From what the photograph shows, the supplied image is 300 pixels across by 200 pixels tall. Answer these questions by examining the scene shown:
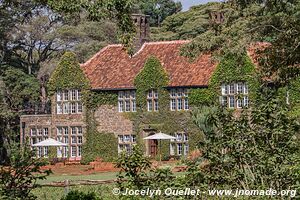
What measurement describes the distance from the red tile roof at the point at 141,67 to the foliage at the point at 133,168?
98.5ft

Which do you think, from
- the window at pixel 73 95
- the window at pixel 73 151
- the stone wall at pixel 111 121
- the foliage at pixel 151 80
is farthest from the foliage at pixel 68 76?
the window at pixel 73 151

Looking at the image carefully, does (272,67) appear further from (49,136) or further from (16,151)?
(49,136)

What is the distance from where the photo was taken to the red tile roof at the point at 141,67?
143 ft

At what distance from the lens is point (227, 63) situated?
1672 inches

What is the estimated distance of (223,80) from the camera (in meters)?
42.5

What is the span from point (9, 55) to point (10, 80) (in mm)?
3396

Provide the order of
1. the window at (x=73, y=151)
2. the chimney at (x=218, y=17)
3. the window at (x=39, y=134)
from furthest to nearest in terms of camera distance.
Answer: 1. the window at (x=39, y=134)
2. the window at (x=73, y=151)
3. the chimney at (x=218, y=17)

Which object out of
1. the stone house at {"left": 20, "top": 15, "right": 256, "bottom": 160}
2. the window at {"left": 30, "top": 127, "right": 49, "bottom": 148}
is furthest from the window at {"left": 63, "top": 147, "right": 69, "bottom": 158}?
the window at {"left": 30, "top": 127, "right": 49, "bottom": 148}

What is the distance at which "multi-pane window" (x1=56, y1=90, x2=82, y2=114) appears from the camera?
47.3 meters

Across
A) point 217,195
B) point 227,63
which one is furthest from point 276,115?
point 227,63

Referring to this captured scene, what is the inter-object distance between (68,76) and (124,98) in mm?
3930

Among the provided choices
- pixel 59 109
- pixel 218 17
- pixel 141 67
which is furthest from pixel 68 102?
pixel 218 17

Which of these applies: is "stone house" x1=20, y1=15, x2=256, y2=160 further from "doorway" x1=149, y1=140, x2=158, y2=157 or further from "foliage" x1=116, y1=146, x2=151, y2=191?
"foliage" x1=116, y1=146, x2=151, y2=191

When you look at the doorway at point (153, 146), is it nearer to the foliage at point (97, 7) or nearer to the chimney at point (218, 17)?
the chimney at point (218, 17)
